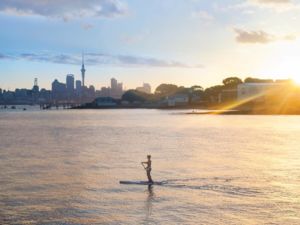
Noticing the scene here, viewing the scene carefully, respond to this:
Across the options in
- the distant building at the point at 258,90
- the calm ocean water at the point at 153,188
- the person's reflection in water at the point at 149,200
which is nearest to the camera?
the calm ocean water at the point at 153,188

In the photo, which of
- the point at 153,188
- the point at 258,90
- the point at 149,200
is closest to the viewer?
the point at 149,200

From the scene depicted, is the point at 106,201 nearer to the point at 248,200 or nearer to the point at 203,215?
the point at 203,215

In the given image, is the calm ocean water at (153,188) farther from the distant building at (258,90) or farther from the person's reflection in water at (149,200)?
the distant building at (258,90)

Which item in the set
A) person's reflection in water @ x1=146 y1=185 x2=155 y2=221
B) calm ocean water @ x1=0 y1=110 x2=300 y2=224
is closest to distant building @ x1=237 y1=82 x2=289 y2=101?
calm ocean water @ x1=0 y1=110 x2=300 y2=224

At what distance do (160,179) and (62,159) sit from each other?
45.9ft

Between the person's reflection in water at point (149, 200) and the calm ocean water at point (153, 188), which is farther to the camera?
the person's reflection in water at point (149, 200)

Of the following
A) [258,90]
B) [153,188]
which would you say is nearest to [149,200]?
[153,188]

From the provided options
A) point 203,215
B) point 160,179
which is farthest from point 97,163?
point 203,215

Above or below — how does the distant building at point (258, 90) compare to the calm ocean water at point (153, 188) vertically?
above

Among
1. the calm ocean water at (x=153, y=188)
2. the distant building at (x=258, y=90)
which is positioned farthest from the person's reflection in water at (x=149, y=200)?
the distant building at (x=258, y=90)

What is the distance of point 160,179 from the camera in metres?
30.2

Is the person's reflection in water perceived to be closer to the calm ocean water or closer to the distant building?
the calm ocean water

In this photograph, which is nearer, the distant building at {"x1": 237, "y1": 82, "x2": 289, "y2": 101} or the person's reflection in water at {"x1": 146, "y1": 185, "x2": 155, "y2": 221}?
the person's reflection in water at {"x1": 146, "y1": 185, "x2": 155, "y2": 221}

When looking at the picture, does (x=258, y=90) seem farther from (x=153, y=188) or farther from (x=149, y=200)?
(x=149, y=200)
